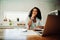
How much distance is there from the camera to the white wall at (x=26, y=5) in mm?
2179

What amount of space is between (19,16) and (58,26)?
62.3 inches

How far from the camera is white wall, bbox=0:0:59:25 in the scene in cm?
218

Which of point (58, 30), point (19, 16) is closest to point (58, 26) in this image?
point (58, 30)

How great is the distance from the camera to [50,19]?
0.63 metres

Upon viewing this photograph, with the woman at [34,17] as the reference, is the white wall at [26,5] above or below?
above

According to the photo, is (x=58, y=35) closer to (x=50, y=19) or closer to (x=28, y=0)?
(x=50, y=19)

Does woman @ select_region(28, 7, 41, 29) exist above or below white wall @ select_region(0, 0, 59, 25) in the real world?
below

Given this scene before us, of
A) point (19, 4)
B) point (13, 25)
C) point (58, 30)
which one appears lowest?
point (13, 25)

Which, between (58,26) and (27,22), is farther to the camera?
(27,22)

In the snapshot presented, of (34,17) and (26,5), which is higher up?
(26,5)

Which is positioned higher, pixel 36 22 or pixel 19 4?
pixel 19 4

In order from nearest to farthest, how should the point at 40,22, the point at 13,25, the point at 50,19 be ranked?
the point at 50,19, the point at 13,25, the point at 40,22

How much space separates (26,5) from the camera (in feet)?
7.30

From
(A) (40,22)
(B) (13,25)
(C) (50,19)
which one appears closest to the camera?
(C) (50,19)
